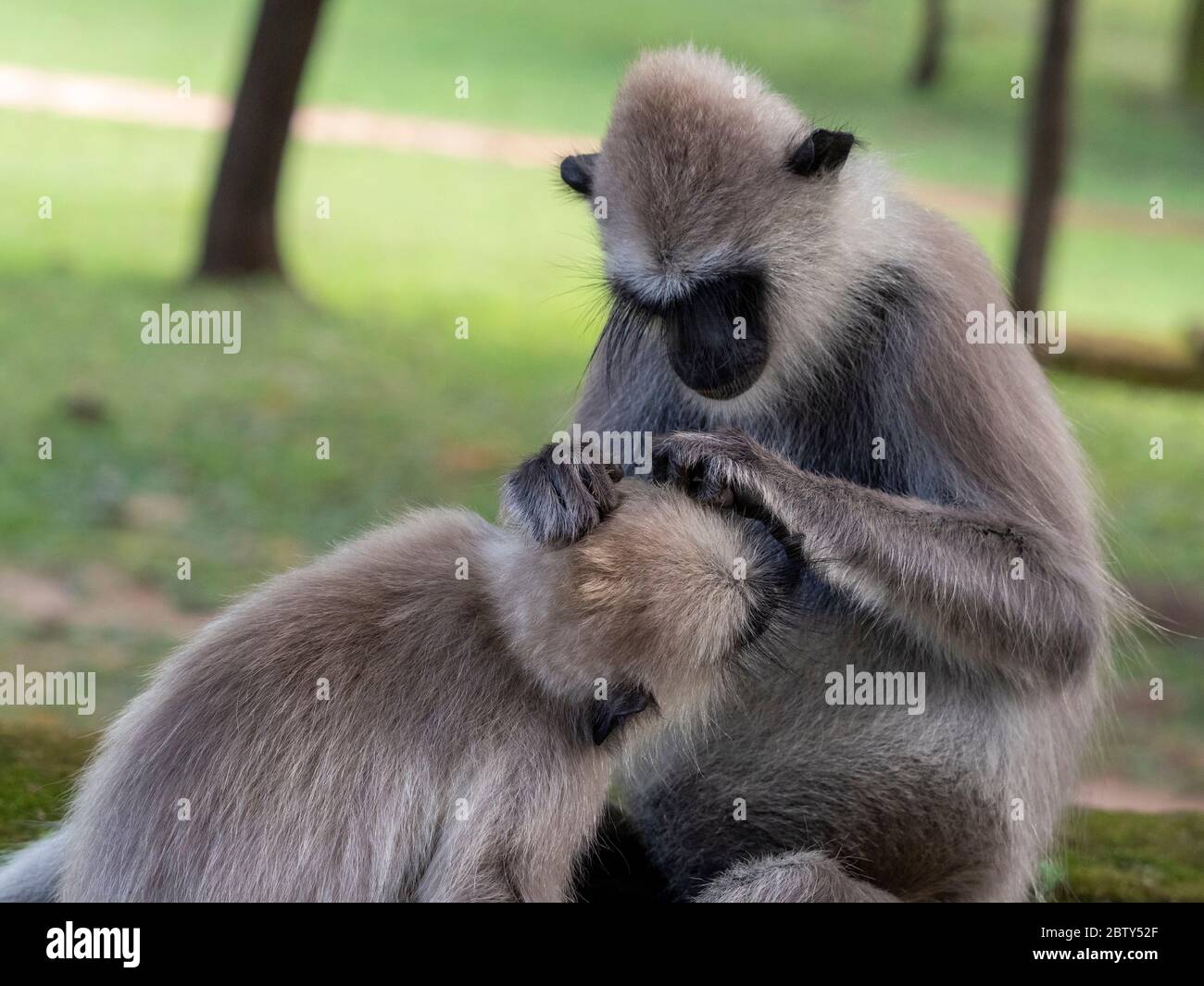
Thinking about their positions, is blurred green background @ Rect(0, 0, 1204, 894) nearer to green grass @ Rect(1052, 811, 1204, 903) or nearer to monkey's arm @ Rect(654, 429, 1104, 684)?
green grass @ Rect(1052, 811, 1204, 903)

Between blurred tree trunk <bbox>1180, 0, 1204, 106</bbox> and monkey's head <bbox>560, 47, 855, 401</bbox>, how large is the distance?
20.4 metres

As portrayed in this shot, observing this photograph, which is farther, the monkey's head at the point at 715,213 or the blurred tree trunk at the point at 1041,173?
the blurred tree trunk at the point at 1041,173

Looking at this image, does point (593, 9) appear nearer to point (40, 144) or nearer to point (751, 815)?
point (40, 144)

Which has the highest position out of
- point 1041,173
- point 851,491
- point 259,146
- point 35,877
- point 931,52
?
point 931,52

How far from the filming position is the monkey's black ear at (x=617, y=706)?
2.97 meters

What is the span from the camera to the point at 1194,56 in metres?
21.5

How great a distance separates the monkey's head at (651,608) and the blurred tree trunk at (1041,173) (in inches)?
323

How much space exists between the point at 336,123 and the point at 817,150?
1491 cm

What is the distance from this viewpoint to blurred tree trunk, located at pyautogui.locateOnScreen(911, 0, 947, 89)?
2012cm

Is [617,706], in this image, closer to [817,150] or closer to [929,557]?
[929,557]

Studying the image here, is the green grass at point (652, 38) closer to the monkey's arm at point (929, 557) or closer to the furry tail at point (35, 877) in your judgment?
the monkey's arm at point (929, 557)

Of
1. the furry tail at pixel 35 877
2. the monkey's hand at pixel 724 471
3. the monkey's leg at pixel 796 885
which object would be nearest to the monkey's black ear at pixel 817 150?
the monkey's hand at pixel 724 471

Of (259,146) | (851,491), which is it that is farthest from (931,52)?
(851,491)

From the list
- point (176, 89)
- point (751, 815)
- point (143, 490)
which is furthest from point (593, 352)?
point (176, 89)
